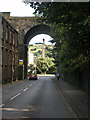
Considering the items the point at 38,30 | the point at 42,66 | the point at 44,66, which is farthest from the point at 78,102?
the point at 42,66

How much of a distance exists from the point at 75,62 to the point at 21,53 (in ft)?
120

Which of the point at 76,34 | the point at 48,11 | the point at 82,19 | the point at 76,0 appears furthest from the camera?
the point at 76,34

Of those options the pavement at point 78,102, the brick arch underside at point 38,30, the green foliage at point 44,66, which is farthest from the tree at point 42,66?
the pavement at point 78,102

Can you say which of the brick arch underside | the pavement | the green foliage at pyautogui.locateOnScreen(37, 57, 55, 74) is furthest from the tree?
the pavement

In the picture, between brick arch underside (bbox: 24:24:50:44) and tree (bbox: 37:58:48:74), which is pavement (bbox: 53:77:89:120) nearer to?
brick arch underside (bbox: 24:24:50:44)

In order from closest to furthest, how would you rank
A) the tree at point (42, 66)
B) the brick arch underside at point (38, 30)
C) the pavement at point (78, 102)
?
the pavement at point (78, 102), the brick arch underside at point (38, 30), the tree at point (42, 66)

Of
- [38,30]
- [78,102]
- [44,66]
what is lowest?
[78,102]

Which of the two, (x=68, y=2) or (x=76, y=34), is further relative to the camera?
(x=76, y=34)

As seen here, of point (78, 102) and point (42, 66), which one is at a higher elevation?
point (42, 66)

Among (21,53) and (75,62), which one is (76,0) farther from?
(21,53)

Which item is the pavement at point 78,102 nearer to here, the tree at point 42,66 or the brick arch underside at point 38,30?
the brick arch underside at point 38,30

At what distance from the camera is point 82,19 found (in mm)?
10828

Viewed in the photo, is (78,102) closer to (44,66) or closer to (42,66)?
(44,66)

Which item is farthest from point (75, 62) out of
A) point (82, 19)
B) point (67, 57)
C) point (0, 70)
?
point (0, 70)
